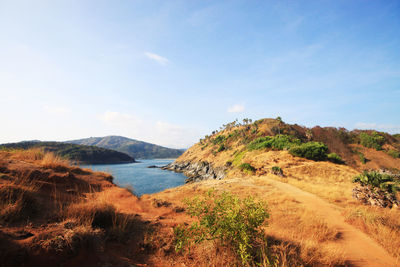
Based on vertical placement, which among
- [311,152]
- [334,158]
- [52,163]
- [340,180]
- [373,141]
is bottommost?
[340,180]

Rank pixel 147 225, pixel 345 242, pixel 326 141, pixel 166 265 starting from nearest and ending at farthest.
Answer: pixel 166 265 → pixel 147 225 → pixel 345 242 → pixel 326 141

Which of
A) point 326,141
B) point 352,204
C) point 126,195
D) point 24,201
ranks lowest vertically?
point 352,204

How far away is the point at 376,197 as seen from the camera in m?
10.7

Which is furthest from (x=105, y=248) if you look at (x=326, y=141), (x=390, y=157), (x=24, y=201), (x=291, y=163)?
(x=390, y=157)

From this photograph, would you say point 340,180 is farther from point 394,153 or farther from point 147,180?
point 147,180

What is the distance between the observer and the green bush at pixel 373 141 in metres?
34.3

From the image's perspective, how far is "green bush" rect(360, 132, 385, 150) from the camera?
34.3m

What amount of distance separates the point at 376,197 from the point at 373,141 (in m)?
35.9

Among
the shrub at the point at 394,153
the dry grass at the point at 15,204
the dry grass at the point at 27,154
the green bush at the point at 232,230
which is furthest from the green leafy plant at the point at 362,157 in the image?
the dry grass at the point at 27,154

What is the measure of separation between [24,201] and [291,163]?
85.6 feet

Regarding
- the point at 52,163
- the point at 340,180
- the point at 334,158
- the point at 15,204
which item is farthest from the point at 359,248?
the point at 334,158

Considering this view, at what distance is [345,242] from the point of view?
574 cm

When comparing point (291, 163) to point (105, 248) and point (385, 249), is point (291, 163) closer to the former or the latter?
point (385, 249)

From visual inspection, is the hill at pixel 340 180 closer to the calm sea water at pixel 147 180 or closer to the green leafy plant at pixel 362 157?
the green leafy plant at pixel 362 157
